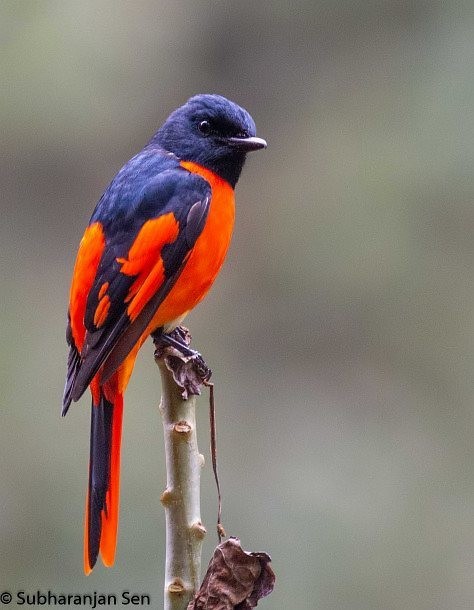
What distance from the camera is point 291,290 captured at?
647 centimetres

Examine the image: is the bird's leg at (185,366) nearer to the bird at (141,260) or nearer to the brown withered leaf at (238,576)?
the bird at (141,260)

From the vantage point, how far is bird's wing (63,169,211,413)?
3039 millimetres

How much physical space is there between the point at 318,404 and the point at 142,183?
313 centimetres

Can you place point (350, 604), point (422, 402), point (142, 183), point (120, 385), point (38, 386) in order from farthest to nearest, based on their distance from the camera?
point (422, 402) → point (38, 386) → point (350, 604) → point (142, 183) → point (120, 385)

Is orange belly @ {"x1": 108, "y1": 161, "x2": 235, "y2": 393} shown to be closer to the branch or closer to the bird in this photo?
the bird

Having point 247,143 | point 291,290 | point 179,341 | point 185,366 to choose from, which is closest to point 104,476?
point 185,366

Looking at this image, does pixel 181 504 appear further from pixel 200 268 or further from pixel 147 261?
pixel 200 268

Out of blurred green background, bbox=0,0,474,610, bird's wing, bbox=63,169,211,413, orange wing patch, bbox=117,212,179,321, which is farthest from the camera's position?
blurred green background, bbox=0,0,474,610

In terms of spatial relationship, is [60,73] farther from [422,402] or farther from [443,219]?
[422,402]

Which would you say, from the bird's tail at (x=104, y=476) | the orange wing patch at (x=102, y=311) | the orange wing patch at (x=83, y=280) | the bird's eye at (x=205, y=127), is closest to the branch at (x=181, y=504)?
the bird's tail at (x=104, y=476)

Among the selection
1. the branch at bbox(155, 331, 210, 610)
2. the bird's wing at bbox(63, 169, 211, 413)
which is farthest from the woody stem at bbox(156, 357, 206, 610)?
the bird's wing at bbox(63, 169, 211, 413)

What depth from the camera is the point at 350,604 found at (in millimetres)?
4992

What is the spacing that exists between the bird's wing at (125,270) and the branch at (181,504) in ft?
1.90

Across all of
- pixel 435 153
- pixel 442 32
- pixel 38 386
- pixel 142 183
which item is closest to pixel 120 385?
pixel 142 183
